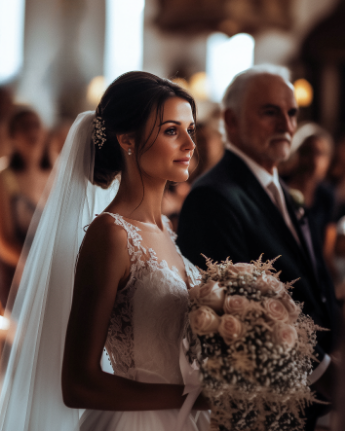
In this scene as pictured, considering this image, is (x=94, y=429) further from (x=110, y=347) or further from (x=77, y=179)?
(x=77, y=179)

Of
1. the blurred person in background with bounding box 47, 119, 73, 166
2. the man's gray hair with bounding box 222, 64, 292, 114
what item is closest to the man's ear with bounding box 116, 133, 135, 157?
the man's gray hair with bounding box 222, 64, 292, 114

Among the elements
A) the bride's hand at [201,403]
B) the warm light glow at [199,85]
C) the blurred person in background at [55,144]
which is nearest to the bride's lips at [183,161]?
the bride's hand at [201,403]

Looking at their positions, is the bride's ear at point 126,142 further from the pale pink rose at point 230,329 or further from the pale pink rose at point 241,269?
the pale pink rose at point 230,329

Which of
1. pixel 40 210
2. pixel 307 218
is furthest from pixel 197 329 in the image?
pixel 307 218

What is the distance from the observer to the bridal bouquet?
1399 millimetres

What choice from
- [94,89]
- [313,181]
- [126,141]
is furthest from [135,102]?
[94,89]

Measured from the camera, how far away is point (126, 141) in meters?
1.77

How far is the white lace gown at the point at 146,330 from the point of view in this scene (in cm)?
165

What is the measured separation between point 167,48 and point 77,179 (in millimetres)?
9462

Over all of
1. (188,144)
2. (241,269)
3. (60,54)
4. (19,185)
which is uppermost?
(60,54)

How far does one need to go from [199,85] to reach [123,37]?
74.1 inches

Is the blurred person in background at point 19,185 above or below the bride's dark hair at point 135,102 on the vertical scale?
below

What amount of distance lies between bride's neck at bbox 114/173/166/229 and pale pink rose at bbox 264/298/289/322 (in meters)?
0.59

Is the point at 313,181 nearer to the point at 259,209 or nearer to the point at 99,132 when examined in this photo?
the point at 259,209
